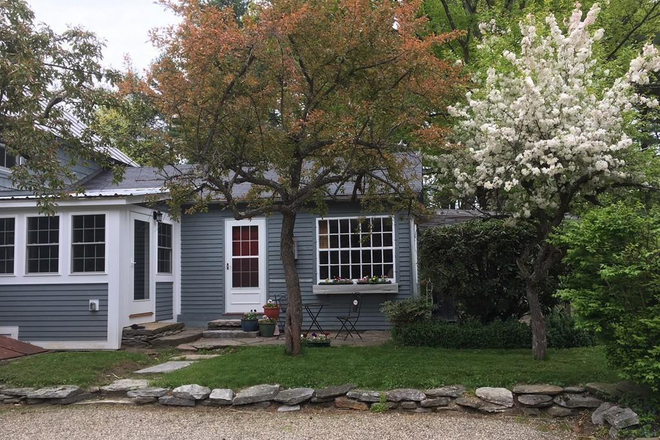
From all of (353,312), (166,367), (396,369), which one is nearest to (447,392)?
(396,369)

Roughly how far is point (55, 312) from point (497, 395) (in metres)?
7.77

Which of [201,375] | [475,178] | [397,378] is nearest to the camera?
[397,378]

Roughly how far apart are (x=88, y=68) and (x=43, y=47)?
633 millimetres

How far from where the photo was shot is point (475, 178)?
296 inches

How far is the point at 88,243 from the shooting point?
1021 centimetres

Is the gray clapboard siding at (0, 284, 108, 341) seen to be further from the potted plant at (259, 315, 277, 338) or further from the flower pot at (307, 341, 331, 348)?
the flower pot at (307, 341, 331, 348)

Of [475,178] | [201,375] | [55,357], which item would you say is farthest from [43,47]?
[475,178]

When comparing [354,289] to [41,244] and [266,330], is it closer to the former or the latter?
[266,330]

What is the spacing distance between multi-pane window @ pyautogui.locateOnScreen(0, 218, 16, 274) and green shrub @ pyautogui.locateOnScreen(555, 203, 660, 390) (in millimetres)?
9312

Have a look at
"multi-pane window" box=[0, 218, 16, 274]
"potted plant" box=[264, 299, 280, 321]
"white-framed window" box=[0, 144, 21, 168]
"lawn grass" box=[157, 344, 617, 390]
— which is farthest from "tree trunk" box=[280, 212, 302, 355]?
"white-framed window" box=[0, 144, 21, 168]

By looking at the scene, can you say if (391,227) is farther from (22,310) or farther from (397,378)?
(22,310)

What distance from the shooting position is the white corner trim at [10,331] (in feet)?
33.5

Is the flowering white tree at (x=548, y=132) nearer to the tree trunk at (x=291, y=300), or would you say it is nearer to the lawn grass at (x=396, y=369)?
the lawn grass at (x=396, y=369)

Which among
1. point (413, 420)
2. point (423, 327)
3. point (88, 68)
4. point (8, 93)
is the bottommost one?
point (413, 420)
